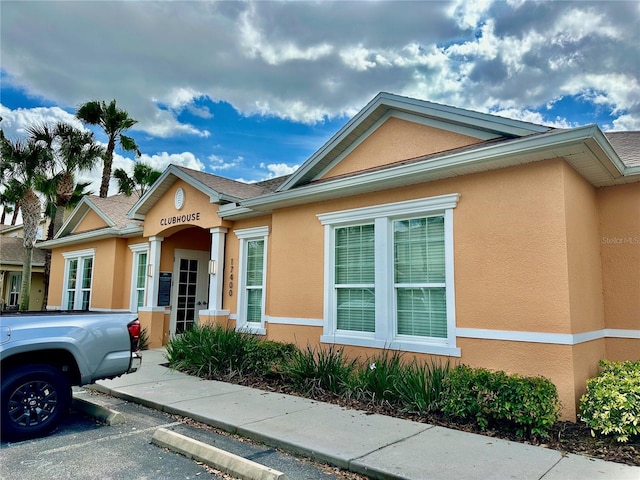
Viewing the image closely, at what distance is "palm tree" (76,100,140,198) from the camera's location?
20198 mm

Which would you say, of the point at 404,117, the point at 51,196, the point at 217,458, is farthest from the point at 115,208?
the point at 217,458

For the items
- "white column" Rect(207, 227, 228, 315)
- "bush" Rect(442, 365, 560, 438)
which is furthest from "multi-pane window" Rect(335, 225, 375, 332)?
"white column" Rect(207, 227, 228, 315)

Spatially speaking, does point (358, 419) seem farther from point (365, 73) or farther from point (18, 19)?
point (18, 19)

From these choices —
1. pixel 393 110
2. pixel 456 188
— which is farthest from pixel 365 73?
pixel 456 188

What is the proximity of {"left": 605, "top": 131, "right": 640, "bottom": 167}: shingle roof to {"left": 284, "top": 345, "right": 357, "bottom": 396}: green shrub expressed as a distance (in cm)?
517

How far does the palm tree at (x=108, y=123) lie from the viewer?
20.2 m

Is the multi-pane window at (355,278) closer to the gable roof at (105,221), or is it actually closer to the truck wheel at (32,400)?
the truck wheel at (32,400)

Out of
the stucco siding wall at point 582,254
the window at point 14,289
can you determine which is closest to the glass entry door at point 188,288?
the stucco siding wall at point 582,254

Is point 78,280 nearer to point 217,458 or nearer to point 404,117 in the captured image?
point 404,117

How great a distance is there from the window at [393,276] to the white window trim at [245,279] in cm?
221

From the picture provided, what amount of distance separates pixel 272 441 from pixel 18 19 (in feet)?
29.0

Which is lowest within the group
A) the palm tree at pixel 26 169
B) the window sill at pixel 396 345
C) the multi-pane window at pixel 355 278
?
the window sill at pixel 396 345

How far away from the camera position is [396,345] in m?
6.87

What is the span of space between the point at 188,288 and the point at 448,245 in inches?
356
